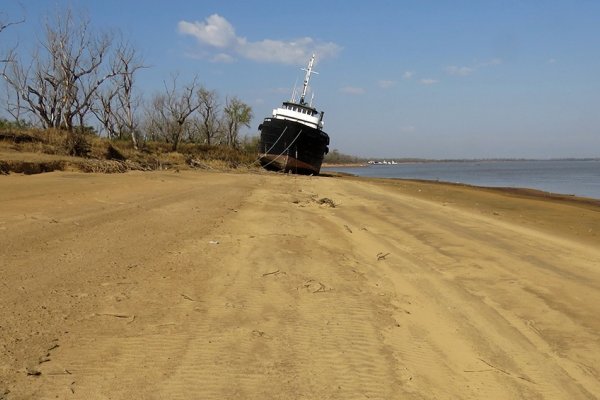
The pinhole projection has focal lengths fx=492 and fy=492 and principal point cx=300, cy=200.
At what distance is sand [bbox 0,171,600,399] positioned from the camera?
3125mm

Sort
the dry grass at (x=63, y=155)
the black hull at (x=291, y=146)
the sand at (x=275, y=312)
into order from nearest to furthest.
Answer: the sand at (x=275, y=312), the dry grass at (x=63, y=155), the black hull at (x=291, y=146)

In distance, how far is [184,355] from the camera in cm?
331

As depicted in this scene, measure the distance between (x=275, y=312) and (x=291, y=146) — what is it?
102 ft

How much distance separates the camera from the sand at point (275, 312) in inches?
123

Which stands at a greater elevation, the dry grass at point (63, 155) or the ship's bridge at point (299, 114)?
the ship's bridge at point (299, 114)

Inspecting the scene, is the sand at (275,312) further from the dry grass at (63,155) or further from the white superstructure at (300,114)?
the white superstructure at (300,114)

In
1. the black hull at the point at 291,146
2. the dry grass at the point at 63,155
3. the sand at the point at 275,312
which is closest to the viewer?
the sand at the point at 275,312

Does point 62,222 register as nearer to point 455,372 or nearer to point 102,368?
point 102,368

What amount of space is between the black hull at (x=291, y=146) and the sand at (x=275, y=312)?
2622 centimetres

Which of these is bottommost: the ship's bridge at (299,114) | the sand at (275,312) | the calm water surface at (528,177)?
the sand at (275,312)

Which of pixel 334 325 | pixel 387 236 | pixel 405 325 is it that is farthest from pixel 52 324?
pixel 387 236

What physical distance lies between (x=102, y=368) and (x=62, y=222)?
15.9 ft

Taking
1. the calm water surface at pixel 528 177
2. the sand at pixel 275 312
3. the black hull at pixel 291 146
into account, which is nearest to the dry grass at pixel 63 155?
the black hull at pixel 291 146

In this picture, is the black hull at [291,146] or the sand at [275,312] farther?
the black hull at [291,146]
